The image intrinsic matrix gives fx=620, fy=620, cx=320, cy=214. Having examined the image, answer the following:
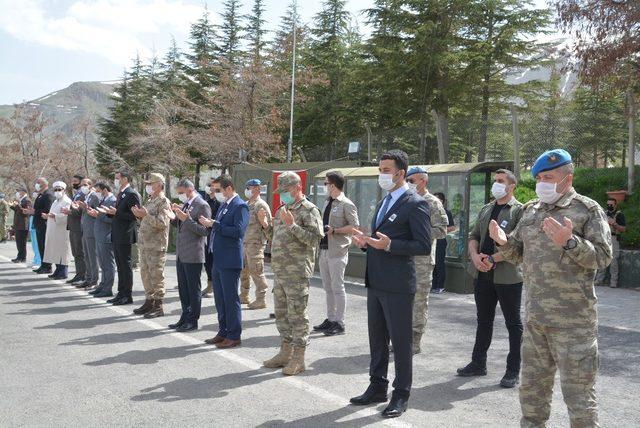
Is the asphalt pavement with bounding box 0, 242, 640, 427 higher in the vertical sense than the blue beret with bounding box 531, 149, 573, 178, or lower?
lower

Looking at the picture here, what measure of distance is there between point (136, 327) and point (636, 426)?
5965 millimetres

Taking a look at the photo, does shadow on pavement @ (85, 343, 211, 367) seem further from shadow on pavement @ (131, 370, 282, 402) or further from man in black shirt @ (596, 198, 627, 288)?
man in black shirt @ (596, 198, 627, 288)

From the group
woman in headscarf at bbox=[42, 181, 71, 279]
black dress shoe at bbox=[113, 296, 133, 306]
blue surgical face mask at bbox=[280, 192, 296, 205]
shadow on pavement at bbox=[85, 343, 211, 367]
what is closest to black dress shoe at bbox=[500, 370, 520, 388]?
blue surgical face mask at bbox=[280, 192, 296, 205]

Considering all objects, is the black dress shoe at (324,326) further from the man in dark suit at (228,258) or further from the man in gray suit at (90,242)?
the man in gray suit at (90,242)

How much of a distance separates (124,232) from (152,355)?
3536 millimetres

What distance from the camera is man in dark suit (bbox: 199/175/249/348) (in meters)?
7.03

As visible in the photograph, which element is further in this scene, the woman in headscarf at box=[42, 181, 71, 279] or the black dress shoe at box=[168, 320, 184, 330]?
the woman in headscarf at box=[42, 181, 71, 279]

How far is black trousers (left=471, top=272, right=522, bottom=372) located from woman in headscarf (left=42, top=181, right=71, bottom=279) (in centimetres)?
965

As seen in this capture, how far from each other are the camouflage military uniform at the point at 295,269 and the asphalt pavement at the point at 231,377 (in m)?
0.48

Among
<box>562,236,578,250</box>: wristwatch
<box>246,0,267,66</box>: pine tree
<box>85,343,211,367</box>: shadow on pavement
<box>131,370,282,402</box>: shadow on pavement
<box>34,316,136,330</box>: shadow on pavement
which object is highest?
<box>246,0,267,66</box>: pine tree

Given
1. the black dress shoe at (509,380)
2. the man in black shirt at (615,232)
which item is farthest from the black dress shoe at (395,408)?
the man in black shirt at (615,232)

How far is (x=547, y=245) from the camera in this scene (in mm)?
3855

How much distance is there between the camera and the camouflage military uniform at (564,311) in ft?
11.9

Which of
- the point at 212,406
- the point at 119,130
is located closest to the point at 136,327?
the point at 212,406
